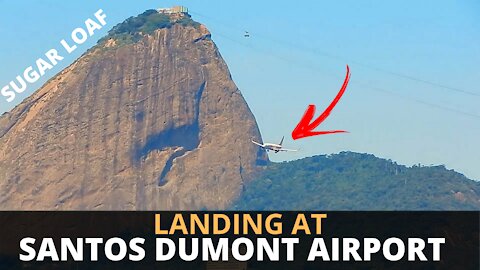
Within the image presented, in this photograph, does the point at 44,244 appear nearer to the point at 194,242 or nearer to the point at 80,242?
the point at 80,242

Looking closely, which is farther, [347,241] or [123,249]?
[347,241]

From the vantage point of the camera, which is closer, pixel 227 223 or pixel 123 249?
pixel 123 249

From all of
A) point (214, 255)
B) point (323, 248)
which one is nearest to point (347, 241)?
point (323, 248)

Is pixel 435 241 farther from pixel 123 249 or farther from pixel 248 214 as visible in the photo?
pixel 123 249

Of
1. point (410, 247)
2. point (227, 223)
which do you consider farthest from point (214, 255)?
point (410, 247)

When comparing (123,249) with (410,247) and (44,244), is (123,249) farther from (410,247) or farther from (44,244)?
(410,247)

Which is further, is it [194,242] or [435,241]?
[435,241]

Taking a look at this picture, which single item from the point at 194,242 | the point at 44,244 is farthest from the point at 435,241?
the point at 44,244
